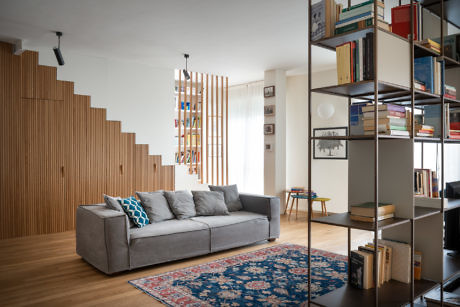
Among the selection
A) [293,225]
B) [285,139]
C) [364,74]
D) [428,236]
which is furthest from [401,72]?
[285,139]

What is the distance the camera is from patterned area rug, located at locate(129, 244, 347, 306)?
3.02 meters

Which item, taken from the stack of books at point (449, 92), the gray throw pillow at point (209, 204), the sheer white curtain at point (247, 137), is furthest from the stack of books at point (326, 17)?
the sheer white curtain at point (247, 137)

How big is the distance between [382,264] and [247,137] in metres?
5.87

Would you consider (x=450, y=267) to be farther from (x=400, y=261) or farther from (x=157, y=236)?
(x=157, y=236)

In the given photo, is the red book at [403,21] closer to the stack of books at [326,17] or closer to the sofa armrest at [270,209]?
the stack of books at [326,17]

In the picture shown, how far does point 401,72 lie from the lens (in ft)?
7.17

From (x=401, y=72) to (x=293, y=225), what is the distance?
4161 mm

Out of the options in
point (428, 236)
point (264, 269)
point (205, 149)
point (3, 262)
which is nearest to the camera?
point (428, 236)

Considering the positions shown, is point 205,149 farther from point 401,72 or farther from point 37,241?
point 401,72

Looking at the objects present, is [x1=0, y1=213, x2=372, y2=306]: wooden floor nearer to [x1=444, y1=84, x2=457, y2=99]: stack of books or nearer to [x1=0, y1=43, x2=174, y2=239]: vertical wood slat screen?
[x1=0, y1=43, x2=174, y2=239]: vertical wood slat screen

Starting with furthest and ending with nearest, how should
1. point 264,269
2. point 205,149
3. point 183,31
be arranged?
point 205,149, point 183,31, point 264,269

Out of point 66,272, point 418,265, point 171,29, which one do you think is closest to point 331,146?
point 171,29

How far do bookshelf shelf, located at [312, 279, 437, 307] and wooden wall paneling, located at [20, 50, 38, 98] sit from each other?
5.02 m

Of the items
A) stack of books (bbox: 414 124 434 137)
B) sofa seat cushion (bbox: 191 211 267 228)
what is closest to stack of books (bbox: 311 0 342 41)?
stack of books (bbox: 414 124 434 137)
